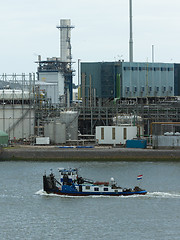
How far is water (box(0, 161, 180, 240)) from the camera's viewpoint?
48594 mm

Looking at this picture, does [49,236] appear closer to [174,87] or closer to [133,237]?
[133,237]

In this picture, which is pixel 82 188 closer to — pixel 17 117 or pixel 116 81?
pixel 17 117

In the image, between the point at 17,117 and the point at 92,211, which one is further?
the point at 17,117

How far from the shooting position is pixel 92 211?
5556 centimetres

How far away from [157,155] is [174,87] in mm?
47780

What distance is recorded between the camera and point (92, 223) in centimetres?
5122

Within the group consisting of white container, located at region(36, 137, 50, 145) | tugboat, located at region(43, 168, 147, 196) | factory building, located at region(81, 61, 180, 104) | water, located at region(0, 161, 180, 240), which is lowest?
water, located at region(0, 161, 180, 240)

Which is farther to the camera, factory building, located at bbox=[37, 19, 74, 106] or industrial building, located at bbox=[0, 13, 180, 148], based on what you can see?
factory building, located at bbox=[37, 19, 74, 106]

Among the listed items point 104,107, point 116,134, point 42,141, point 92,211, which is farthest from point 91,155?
point 92,211

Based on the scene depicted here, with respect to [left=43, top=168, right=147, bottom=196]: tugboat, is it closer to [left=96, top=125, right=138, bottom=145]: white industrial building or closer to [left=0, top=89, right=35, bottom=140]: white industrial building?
[left=96, top=125, right=138, bottom=145]: white industrial building

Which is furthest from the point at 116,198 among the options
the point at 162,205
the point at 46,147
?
the point at 46,147

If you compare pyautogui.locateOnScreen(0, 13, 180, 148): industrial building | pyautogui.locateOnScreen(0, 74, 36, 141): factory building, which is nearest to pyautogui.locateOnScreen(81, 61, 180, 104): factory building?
pyautogui.locateOnScreen(0, 13, 180, 148): industrial building

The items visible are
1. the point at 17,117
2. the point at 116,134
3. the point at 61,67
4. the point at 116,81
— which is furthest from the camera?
the point at 61,67

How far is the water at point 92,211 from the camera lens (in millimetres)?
48594
